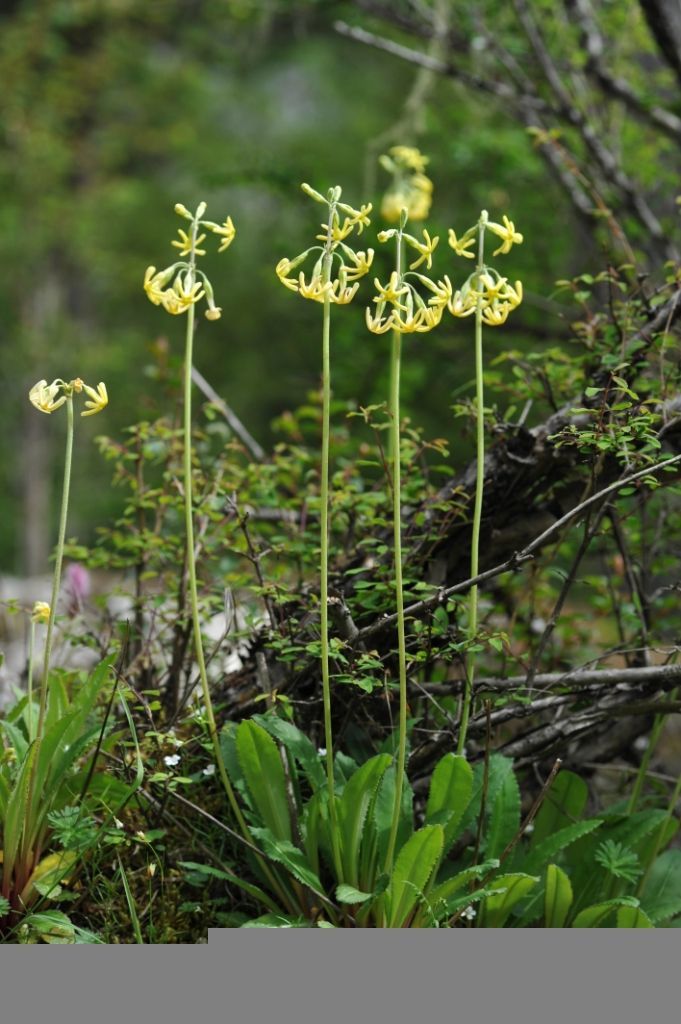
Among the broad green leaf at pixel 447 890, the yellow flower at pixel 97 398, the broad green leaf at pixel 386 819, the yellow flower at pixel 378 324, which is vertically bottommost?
the broad green leaf at pixel 447 890

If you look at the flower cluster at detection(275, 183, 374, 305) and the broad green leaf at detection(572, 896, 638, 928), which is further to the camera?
the broad green leaf at detection(572, 896, 638, 928)

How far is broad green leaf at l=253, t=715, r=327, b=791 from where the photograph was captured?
80.0 inches

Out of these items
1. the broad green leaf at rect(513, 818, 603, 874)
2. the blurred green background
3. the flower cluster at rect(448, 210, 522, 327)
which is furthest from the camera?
the blurred green background

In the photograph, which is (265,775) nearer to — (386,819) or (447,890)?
(386,819)

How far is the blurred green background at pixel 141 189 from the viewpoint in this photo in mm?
10703

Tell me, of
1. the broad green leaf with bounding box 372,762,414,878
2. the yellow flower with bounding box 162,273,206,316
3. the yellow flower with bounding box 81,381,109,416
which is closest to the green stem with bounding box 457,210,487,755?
the broad green leaf with bounding box 372,762,414,878

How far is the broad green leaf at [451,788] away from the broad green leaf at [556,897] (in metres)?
0.19

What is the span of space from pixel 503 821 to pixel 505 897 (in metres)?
0.15

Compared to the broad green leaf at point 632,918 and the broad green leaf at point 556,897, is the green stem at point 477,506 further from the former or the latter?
the broad green leaf at point 632,918

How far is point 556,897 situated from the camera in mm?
2025

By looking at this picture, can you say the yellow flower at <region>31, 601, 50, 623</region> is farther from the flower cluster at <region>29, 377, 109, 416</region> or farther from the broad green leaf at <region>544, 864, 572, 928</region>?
the broad green leaf at <region>544, 864, 572, 928</region>

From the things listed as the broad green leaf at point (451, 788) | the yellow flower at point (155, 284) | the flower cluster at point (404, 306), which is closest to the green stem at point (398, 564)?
the flower cluster at point (404, 306)

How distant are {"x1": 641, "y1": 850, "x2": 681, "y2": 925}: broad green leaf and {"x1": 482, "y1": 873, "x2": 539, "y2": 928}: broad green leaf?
0.26 m

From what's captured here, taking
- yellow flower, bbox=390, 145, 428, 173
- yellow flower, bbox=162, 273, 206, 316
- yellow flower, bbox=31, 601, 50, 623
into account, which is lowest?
yellow flower, bbox=31, 601, 50, 623
